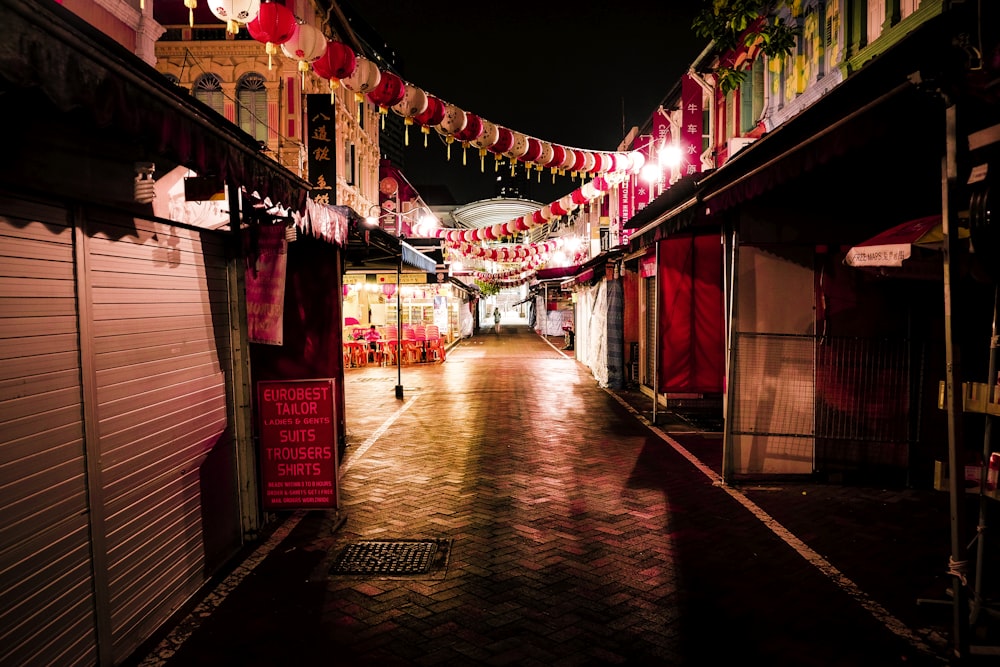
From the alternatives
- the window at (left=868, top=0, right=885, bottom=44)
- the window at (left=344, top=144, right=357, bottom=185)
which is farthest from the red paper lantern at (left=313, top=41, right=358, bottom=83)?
the window at (left=344, top=144, right=357, bottom=185)

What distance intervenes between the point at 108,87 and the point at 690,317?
29.8ft

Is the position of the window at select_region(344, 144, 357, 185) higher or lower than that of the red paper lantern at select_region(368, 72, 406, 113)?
higher

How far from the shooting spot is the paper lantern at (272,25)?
5.29 meters

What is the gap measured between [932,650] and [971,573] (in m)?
1.32

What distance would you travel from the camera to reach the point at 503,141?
338 inches

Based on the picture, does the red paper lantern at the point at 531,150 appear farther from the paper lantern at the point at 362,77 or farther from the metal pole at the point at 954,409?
the metal pole at the point at 954,409

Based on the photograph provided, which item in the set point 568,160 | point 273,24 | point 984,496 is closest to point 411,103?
point 273,24

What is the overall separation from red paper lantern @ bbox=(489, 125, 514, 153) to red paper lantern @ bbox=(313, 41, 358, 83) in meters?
2.87

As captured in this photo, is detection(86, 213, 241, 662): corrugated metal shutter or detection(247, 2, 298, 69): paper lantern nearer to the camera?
detection(86, 213, 241, 662): corrugated metal shutter

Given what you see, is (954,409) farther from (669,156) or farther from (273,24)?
(669,156)

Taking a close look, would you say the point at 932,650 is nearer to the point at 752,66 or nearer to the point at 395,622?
the point at 395,622

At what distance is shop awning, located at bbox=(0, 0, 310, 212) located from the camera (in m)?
2.24

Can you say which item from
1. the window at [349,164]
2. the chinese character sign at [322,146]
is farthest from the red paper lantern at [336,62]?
the window at [349,164]

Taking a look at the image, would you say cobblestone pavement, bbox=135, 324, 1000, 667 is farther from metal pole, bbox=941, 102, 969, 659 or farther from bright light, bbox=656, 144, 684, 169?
bright light, bbox=656, 144, 684, 169
